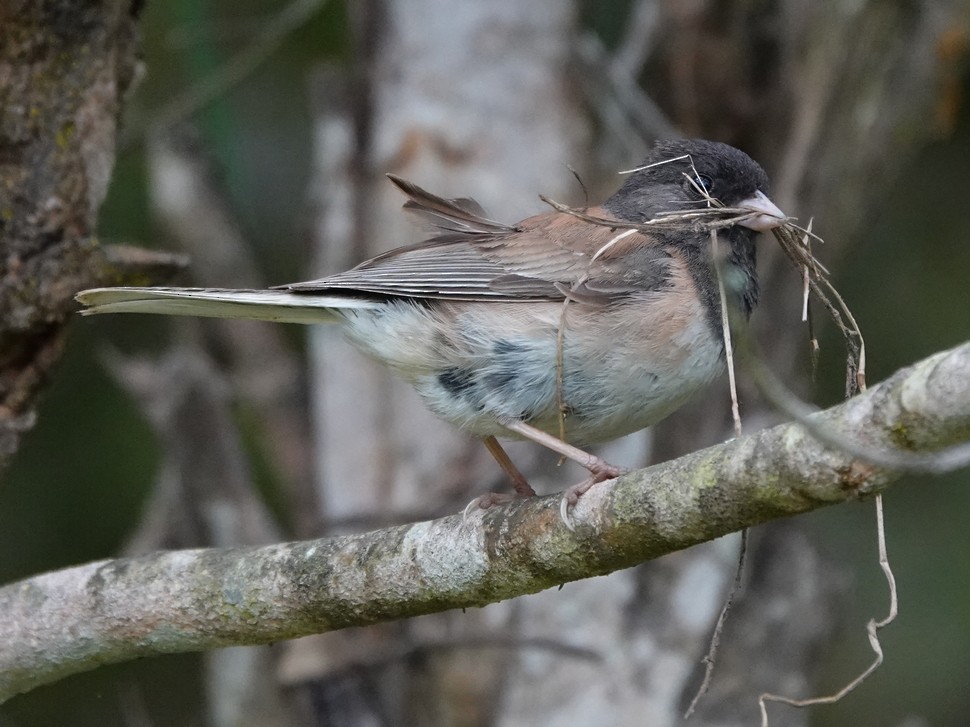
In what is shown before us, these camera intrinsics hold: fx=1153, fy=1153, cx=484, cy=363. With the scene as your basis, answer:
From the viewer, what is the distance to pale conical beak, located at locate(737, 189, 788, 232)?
2.74m

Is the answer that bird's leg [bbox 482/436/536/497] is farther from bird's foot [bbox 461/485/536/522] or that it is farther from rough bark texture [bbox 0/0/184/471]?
rough bark texture [bbox 0/0/184/471]

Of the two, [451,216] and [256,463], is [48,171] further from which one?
[256,463]

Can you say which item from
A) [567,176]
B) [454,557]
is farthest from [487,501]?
[567,176]

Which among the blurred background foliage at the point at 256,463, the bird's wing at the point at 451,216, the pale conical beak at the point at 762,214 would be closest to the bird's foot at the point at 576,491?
the pale conical beak at the point at 762,214

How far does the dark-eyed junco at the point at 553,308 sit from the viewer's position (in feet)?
9.39

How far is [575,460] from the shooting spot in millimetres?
2846

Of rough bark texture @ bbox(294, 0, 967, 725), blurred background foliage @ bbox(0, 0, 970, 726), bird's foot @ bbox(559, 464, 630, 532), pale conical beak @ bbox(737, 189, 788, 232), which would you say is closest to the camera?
bird's foot @ bbox(559, 464, 630, 532)

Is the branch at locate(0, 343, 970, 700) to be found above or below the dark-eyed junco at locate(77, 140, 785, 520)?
below

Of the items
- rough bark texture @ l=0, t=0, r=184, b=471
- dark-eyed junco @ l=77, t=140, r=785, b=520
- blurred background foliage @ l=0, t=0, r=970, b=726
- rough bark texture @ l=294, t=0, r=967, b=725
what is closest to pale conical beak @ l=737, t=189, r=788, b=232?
dark-eyed junco @ l=77, t=140, r=785, b=520

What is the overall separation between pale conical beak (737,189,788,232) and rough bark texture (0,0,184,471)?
175 centimetres

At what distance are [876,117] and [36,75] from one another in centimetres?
359

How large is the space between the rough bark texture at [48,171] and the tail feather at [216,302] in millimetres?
262

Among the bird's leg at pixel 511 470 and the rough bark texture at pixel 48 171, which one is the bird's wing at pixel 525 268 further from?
the rough bark texture at pixel 48 171

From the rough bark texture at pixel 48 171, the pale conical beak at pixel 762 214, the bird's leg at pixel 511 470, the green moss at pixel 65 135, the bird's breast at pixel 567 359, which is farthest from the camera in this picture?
the bird's leg at pixel 511 470
